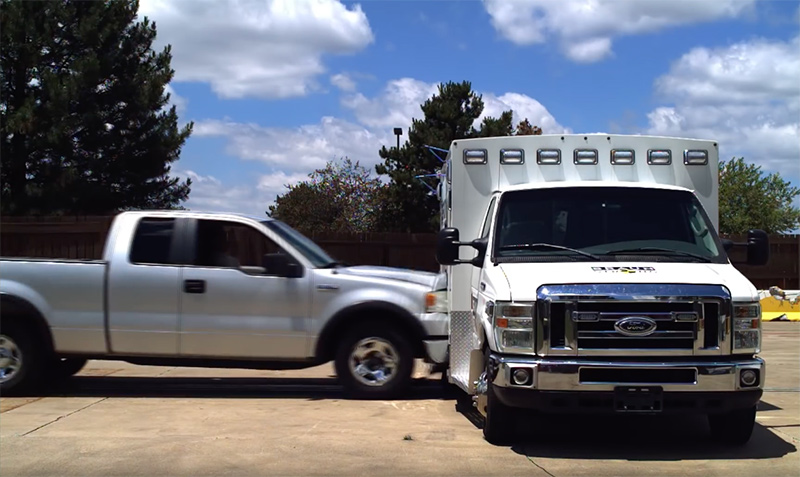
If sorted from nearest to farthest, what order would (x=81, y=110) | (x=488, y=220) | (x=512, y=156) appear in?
(x=488, y=220), (x=512, y=156), (x=81, y=110)

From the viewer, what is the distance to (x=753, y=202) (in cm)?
5150

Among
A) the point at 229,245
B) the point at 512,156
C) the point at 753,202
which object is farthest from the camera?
the point at 753,202

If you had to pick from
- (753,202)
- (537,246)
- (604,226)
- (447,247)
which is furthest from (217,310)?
(753,202)

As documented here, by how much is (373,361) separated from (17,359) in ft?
12.7

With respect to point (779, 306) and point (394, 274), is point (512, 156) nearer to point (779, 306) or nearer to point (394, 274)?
point (394, 274)

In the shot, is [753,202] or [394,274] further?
[753,202]

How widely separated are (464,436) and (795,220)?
52.0m

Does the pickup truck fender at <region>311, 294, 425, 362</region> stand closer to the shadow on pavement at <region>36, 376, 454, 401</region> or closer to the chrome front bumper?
the shadow on pavement at <region>36, 376, 454, 401</region>

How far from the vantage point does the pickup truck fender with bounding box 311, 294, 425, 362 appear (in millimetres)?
8516

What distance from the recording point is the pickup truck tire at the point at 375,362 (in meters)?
8.55

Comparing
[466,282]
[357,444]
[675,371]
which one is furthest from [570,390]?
[466,282]

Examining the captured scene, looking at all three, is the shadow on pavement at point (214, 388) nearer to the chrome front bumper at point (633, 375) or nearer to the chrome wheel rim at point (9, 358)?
the chrome wheel rim at point (9, 358)

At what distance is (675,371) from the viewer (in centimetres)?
608

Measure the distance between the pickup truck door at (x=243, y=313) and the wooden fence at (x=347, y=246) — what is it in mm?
8472
